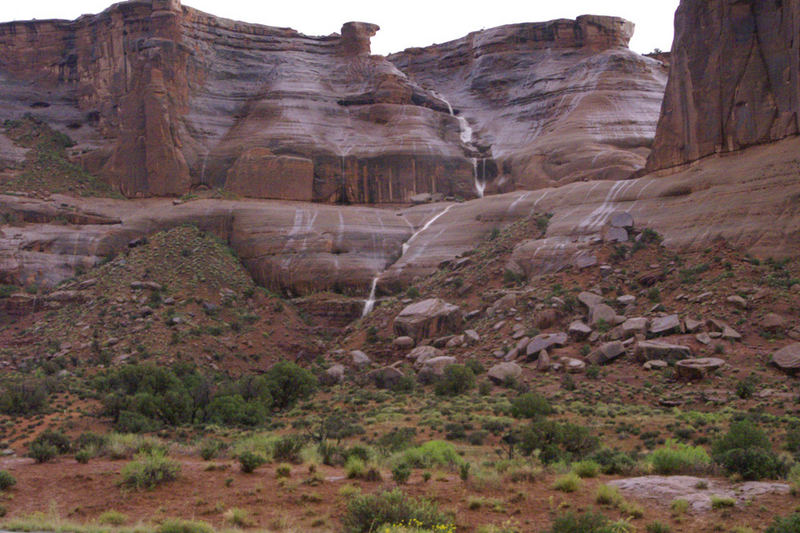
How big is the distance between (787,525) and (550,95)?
201ft

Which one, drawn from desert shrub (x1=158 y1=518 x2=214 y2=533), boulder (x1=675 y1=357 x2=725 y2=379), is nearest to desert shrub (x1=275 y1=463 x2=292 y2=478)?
desert shrub (x1=158 y1=518 x2=214 y2=533)

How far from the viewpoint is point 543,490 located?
52.0 feet

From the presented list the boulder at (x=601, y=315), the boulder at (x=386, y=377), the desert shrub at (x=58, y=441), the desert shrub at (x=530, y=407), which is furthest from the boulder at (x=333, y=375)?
the desert shrub at (x=58, y=441)

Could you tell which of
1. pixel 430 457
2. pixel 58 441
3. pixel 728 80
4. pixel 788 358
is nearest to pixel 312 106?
pixel 728 80

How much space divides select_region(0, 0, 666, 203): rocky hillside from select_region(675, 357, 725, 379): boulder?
2613 centimetres

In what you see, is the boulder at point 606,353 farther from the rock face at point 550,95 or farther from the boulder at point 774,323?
the rock face at point 550,95

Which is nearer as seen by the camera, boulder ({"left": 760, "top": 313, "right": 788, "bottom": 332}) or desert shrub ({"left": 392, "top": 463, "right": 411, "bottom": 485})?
desert shrub ({"left": 392, "top": 463, "right": 411, "bottom": 485})

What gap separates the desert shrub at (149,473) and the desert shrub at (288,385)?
16924mm

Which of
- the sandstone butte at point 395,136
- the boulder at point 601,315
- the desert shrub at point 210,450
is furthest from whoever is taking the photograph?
the sandstone butte at point 395,136

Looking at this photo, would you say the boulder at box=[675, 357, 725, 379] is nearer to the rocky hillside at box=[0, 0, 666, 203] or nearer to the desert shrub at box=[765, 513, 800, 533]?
the desert shrub at box=[765, 513, 800, 533]

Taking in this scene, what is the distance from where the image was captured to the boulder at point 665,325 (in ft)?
103

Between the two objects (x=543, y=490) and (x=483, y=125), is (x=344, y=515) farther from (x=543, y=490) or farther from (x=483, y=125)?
(x=483, y=125)

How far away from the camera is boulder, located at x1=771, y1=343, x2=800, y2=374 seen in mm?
27328

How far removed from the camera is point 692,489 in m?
14.8
